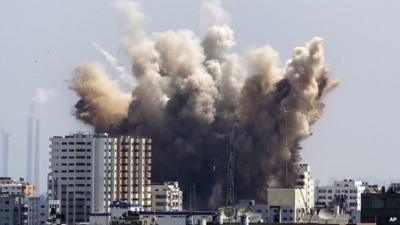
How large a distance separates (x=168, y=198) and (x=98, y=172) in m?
6.62

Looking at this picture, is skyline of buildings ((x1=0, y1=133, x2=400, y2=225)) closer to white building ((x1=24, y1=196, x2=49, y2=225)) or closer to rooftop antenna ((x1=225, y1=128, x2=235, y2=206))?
white building ((x1=24, y1=196, x2=49, y2=225))

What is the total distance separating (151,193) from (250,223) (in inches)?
3337

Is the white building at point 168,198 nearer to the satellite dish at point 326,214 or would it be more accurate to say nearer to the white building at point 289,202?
the white building at point 289,202

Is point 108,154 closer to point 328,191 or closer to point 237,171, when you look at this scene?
→ point 237,171

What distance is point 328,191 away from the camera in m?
189

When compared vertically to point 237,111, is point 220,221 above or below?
below

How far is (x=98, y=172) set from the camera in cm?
16638

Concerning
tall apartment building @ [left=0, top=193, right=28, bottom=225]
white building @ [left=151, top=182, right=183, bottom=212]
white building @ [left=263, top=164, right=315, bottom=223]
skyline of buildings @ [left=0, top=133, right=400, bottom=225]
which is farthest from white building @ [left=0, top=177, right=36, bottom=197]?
white building @ [left=263, top=164, right=315, bottom=223]

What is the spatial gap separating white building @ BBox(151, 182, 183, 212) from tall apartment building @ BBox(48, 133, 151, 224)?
29.2 inches

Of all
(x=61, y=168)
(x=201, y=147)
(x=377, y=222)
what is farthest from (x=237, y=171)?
(x=377, y=222)

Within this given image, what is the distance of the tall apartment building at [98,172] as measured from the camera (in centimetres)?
16375

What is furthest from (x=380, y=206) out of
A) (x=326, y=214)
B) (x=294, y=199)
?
(x=294, y=199)

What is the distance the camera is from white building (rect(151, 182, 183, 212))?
532ft

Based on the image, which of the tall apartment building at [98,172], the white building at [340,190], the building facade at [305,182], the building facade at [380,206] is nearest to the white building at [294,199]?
the building facade at [305,182]
